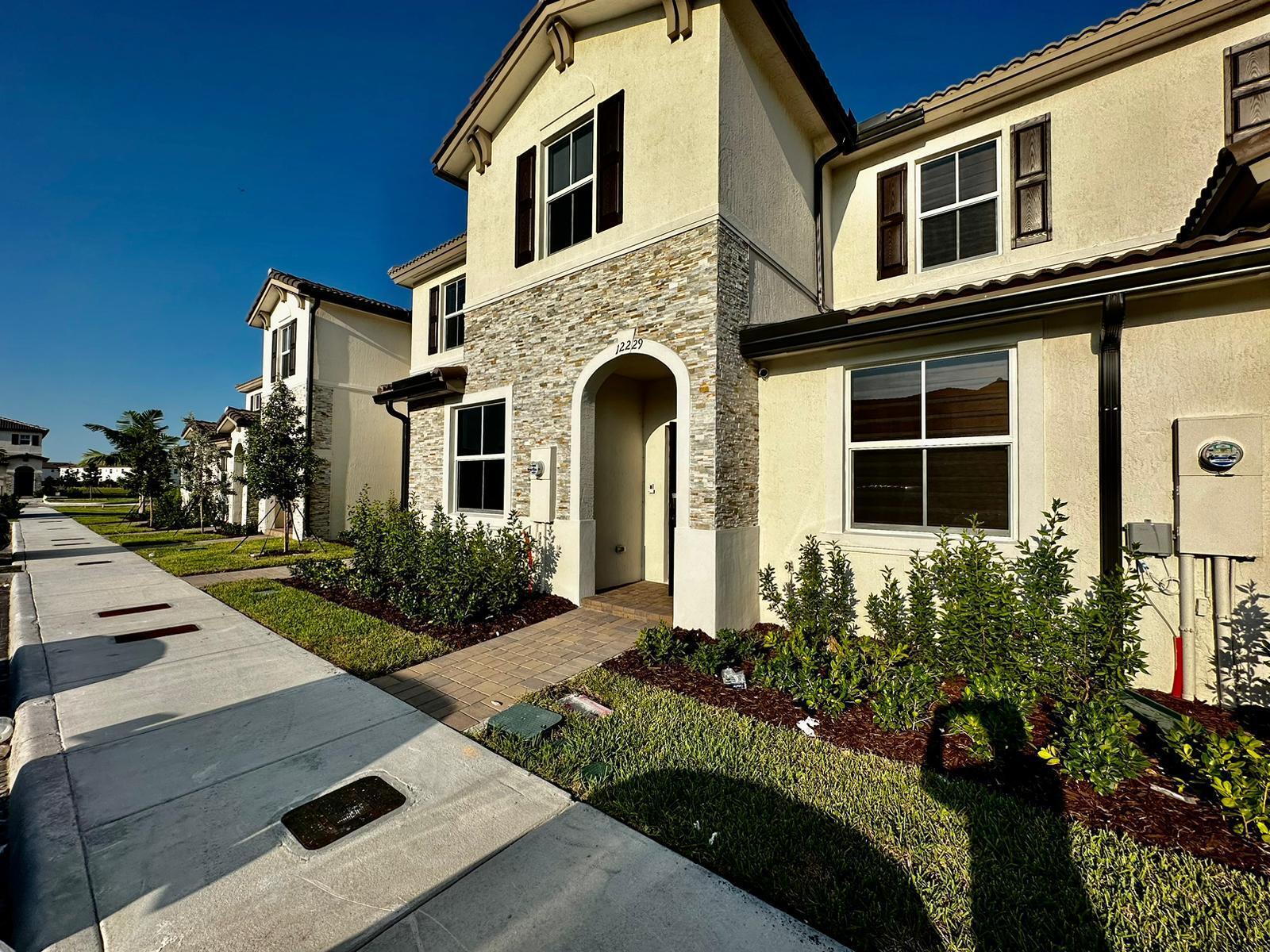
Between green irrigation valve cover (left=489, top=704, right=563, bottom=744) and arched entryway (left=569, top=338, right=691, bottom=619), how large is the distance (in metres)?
3.35

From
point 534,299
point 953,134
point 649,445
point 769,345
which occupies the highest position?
point 953,134

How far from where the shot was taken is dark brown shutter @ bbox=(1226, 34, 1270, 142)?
5680 millimetres

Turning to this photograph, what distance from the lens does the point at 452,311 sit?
13.1 metres

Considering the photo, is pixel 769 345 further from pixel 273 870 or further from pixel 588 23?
pixel 273 870

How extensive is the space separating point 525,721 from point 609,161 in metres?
7.49

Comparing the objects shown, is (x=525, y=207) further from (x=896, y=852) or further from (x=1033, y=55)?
(x=896, y=852)

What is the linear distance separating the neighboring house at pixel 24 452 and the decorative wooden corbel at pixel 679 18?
60.4 meters

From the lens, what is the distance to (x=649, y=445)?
8922mm

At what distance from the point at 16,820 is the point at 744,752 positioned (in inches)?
175

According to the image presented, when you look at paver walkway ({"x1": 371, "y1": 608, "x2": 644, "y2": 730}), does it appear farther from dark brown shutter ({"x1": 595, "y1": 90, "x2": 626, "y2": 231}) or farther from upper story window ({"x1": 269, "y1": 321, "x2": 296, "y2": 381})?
upper story window ({"x1": 269, "y1": 321, "x2": 296, "y2": 381})

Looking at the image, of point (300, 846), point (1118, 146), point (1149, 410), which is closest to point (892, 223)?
point (1118, 146)

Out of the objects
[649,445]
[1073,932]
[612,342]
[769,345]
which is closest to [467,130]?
[612,342]

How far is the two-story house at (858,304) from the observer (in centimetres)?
460

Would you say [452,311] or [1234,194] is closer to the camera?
[1234,194]
